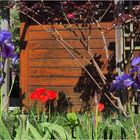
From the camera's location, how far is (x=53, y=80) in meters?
7.04

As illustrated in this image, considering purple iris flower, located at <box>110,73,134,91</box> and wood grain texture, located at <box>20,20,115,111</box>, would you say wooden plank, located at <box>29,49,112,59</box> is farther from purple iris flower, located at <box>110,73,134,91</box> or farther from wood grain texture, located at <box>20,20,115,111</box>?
purple iris flower, located at <box>110,73,134,91</box>

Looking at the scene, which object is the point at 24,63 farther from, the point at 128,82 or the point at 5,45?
the point at 128,82

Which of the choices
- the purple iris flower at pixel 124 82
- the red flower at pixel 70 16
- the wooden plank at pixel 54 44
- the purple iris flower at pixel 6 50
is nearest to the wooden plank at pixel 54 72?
the wooden plank at pixel 54 44

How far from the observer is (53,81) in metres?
7.04

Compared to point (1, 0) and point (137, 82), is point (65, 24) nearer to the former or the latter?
point (1, 0)

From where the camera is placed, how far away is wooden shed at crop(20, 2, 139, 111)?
6.85 metres

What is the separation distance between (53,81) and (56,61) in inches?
11.5

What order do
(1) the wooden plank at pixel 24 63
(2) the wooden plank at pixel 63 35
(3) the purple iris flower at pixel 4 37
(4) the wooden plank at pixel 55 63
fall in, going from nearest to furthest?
1. (3) the purple iris flower at pixel 4 37
2. (2) the wooden plank at pixel 63 35
3. (4) the wooden plank at pixel 55 63
4. (1) the wooden plank at pixel 24 63

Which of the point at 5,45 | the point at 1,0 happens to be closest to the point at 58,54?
the point at 1,0

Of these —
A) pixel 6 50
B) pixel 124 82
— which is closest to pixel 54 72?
pixel 6 50

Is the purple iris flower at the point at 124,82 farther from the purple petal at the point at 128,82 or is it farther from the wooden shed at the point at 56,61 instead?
the wooden shed at the point at 56,61

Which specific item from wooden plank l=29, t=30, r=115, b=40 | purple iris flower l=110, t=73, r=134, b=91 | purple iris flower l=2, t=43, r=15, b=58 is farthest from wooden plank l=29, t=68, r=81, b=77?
purple iris flower l=110, t=73, r=134, b=91

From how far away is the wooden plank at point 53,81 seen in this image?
6.95 metres

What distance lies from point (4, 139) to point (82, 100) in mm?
4433
